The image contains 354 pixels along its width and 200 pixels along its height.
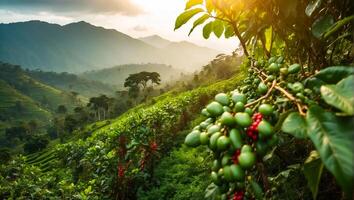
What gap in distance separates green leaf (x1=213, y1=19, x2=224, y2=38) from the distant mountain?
494ft

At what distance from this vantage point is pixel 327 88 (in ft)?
3.46

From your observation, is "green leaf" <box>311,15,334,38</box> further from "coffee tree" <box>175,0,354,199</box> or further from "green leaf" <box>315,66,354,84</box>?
"green leaf" <box>315,66,354,84</box>

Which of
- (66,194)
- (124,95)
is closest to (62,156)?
(66,194)

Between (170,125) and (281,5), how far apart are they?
48.3 ft

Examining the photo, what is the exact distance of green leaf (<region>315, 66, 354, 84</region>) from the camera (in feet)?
3.79

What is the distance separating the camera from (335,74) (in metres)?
1.19

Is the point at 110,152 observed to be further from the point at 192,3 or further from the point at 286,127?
the point at 286,127

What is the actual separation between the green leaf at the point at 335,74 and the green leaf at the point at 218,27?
154cm

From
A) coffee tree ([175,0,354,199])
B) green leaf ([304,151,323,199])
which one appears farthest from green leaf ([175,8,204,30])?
green leaf ([304,151,323,199])

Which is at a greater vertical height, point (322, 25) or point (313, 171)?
point (322, 25)

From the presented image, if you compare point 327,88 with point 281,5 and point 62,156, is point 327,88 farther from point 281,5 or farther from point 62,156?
point 62,156

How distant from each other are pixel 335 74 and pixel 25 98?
558 ft

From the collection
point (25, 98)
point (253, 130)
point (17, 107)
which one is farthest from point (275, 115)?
point (25, 98)

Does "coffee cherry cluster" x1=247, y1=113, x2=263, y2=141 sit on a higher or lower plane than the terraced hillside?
higher
